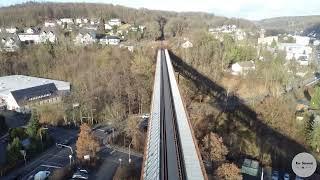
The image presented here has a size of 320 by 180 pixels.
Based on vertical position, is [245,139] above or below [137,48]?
below

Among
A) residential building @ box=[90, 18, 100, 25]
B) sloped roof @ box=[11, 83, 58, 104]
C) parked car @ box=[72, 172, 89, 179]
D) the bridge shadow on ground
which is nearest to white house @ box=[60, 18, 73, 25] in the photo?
residential building @ box=[90, 18, 100, 25]

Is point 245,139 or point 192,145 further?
point 245,139

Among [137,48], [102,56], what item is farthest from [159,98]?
[137,48]

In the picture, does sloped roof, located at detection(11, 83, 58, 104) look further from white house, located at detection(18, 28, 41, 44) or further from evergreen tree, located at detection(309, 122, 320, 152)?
white house, located at detection(18, 28, 41, 44)

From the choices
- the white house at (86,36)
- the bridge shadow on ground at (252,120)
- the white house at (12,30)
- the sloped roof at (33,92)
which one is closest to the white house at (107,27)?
the white house at (86,36)

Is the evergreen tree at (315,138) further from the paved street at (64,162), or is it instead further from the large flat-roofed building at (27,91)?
the large flat-roofed building at (27,91)

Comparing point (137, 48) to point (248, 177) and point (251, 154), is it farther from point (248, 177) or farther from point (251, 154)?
point (248, 177)
